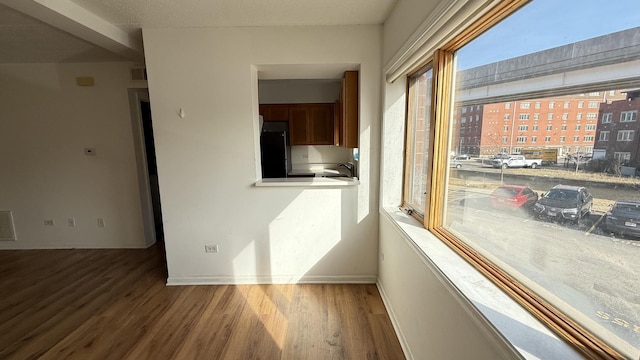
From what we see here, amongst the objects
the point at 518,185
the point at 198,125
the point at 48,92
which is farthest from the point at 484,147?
the point at 48,92

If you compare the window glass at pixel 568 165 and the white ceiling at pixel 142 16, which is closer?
the window glass at pixel 568 165

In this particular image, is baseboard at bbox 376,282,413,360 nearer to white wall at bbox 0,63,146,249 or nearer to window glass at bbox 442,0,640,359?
window glass at bbox 442,0,640,359

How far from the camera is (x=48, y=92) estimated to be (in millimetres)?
3223

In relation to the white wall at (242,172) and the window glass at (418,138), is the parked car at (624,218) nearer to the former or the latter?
the window glass at (418,138)

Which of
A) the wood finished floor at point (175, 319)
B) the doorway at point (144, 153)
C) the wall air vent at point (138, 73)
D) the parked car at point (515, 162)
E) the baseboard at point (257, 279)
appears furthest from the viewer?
the doorway at point (144, 153)

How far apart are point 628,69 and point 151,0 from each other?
2567mm

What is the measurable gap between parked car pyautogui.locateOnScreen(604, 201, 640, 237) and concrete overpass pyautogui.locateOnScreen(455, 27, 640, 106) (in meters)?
0.30

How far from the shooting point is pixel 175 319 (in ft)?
7.02

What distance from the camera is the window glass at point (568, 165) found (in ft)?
2.15

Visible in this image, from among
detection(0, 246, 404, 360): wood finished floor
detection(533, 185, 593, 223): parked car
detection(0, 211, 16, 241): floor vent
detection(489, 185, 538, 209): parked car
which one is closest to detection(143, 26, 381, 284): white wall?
detection(0, 246, 404, 360): wood finished floor

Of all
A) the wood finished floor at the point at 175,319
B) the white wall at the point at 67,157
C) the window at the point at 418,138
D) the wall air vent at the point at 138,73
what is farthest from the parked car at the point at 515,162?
the white wall at the point at 67,157

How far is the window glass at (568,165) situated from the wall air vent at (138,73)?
362cm

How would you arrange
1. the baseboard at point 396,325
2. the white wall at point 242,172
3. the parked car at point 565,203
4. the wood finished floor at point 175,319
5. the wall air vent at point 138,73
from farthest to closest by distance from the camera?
1. the wall air vent at point 138,73
2. the white wall at point 242,172
3. the wood finished floor at point 175,319
4. the baseboard at point 396,325
5. the parked car at point 565,203

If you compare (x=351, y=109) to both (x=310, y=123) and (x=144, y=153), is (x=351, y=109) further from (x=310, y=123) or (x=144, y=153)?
(x=144, y=153)
